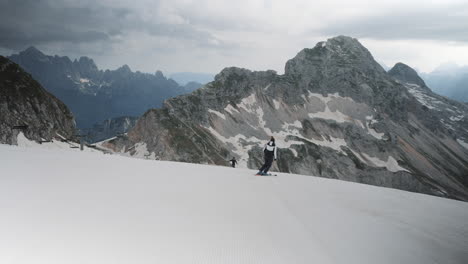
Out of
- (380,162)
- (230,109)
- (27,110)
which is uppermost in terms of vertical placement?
(230,109)

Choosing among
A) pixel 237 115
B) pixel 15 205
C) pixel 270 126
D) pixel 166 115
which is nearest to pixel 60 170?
pixel 15 205

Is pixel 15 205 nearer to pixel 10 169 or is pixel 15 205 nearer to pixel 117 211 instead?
pixel 117 211


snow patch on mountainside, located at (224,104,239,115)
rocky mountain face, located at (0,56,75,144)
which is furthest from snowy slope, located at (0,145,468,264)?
snow patch on mountainside, located at (224,104,239,115)

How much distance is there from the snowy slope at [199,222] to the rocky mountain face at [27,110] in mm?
104961

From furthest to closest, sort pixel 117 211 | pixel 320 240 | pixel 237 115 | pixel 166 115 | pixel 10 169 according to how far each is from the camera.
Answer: pixel 237 115 < pixel 166 115 < pixel 10 169 < pixel 117 211 < pixel 320 240

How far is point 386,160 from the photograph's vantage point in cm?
19762

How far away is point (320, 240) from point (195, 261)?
3.46m

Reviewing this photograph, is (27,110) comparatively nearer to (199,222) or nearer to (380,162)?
(199,222)

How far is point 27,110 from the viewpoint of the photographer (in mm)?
119375

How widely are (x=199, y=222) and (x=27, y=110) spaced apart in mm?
130522

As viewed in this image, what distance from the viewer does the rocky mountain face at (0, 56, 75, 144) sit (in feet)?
359

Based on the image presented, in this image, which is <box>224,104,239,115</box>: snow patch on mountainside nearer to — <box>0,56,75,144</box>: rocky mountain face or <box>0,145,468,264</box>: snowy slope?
<box>0,56,75,144</box>: rocky mountain face

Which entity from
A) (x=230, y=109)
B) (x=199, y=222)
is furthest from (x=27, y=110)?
(x=199, y=222)

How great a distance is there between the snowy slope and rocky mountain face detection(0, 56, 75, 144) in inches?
4132
